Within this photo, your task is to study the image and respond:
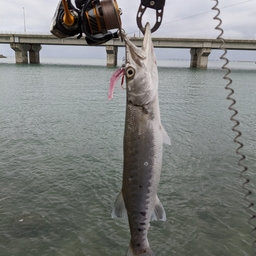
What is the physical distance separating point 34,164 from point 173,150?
228 inches

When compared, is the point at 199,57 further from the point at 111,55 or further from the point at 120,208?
the point at 120,208

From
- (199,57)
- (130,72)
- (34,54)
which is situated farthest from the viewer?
(34,54)

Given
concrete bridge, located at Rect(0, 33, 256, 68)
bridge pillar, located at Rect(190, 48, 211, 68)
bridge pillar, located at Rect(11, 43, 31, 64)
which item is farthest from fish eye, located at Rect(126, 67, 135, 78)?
bridge pillar, located at Rect(11, 43, 31, 64)

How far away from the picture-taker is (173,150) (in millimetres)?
11945

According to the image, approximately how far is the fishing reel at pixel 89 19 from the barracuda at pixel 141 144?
84 centimetres

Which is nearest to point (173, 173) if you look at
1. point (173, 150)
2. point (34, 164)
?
point (173, 150)

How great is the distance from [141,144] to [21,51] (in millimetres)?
90546

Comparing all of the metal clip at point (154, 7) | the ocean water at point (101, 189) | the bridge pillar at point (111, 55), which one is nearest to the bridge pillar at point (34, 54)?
the bridge pillar at point (111, 55)

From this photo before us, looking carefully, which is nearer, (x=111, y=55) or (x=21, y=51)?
(x=21, y=51)

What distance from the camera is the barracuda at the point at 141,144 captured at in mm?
Answer: 3197

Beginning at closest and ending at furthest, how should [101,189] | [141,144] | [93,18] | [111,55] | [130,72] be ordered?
[130,72] → [141,144] → [93,18] → [101,189] → [111,55]

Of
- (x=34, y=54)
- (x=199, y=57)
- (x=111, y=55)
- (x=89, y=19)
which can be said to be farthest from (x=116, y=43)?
(x=89, y=19)

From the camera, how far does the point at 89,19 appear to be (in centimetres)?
414

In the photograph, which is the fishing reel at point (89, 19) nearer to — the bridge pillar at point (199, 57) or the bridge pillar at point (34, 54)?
the bridge pillar at point (199, 57)
